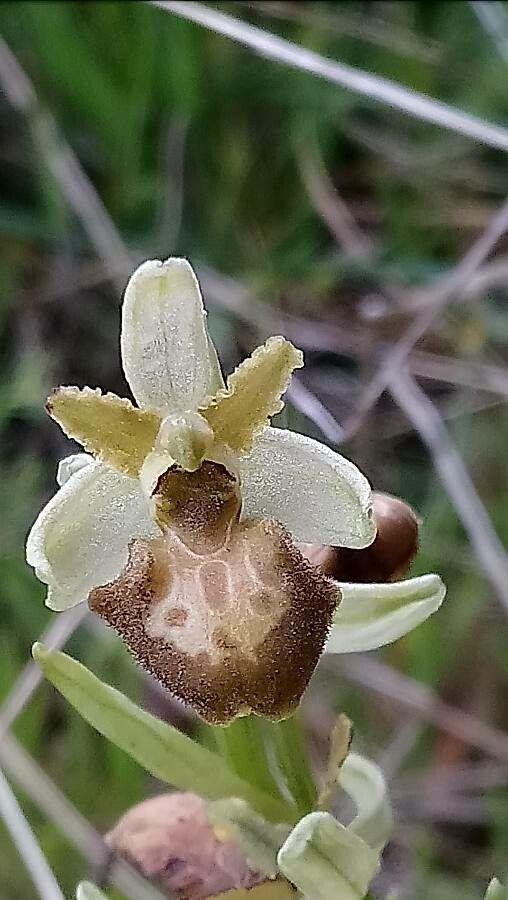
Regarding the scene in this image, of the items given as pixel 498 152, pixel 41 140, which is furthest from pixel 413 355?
pixel 41 140

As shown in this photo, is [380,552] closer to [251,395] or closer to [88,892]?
[251,395]

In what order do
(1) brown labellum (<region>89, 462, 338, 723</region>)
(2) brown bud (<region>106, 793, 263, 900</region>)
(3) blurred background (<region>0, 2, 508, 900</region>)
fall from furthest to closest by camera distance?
(3) blurred background (<region>0, 2, 508, 900</region>)
(2) brown bud (<region>106, 793, 263, 900</region>)
(1) brown labellum (<region>89, 462, 338, 723</region>)

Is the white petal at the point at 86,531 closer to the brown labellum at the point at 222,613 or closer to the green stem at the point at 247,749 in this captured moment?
the brown labellum at the point at 222,613

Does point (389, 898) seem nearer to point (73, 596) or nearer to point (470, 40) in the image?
point (73, 596)

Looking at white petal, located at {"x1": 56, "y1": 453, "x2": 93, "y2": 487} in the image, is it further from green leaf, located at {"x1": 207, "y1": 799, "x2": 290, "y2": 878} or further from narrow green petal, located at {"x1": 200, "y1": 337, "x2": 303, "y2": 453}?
green leaf, located at {"x1": 207, "y1": 799, "x2": 290, "y2": 878}

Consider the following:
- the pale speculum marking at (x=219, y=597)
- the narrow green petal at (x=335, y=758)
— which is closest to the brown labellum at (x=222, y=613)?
the pale speculum marking at (x=219, y=597)

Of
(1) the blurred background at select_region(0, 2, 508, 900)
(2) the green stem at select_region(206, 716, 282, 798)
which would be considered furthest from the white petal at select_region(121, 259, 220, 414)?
(1) the blurred background at select_region(0, 2, 508, 900)
